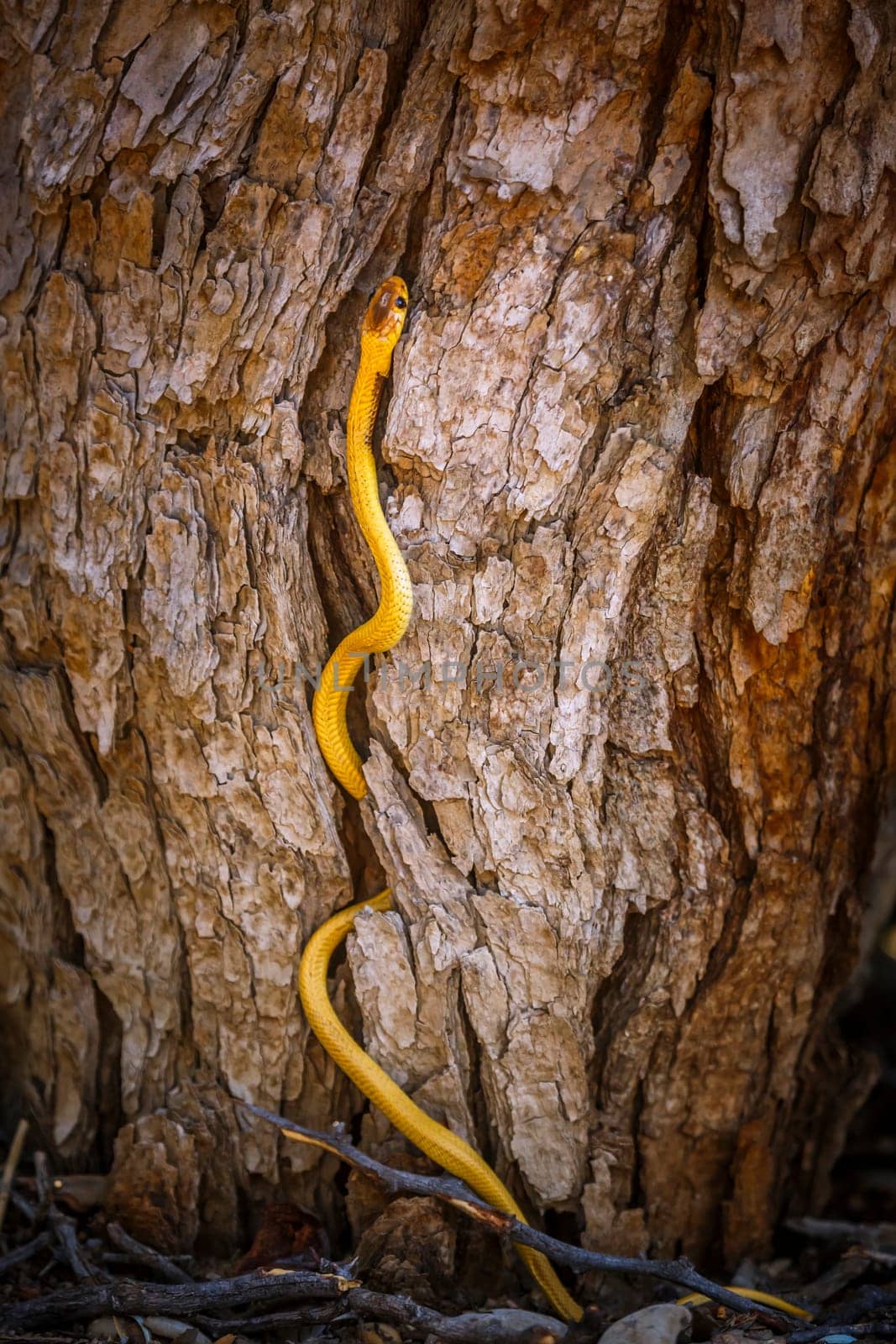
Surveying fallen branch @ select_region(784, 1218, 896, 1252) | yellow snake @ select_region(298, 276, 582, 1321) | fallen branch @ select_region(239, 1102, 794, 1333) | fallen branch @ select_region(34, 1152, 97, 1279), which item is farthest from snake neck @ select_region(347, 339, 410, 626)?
fallen branch @ select_region(784, 1218, 896, 1252)

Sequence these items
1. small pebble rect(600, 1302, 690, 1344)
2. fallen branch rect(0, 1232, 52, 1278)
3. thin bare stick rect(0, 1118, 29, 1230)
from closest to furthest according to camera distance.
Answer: small pebble rect(600, 1302, 690, 1344) < fallen branch rect(0, 1232, 52, 1278) < thin bare stick rect(0, 1118, 29, 1230)

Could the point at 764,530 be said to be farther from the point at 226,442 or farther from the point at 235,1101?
the point at 235,1101

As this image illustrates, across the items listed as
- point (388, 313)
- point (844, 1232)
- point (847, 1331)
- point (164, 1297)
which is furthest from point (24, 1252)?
point (388, 313)

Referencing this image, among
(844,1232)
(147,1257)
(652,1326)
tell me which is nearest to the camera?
(652,1326)

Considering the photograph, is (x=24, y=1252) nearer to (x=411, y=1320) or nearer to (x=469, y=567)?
(x=411, y=1320)

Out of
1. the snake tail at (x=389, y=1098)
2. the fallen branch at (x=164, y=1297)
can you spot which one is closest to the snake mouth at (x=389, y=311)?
the snake tail at (x=389, y=1098)

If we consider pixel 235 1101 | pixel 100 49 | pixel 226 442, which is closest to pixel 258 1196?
pixel 235 1101

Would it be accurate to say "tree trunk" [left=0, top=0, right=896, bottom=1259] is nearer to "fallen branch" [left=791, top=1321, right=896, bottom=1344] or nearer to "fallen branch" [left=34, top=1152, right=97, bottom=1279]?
"fallen branch" [left=34, top=1152, right=97, bottom=1279]
